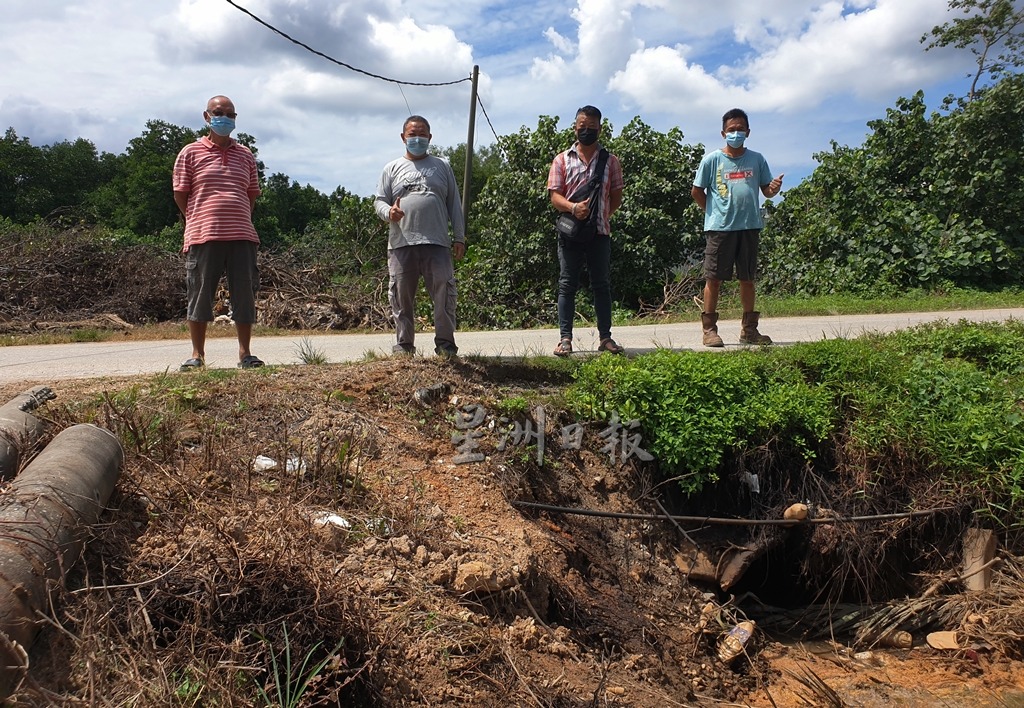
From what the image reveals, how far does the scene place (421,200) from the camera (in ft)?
16.9

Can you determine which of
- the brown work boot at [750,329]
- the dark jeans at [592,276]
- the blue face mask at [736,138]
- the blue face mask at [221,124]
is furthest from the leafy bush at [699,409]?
the blue face mask at [221,124]

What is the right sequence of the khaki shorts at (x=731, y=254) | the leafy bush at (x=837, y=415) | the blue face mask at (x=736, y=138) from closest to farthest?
the leafy bush at (x=837, y=415) → the blue face mask at (x=736, y=138) → the khaki shorts at (x=731, y=254)

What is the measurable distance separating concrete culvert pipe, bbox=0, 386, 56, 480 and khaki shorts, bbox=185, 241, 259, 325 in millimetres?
Result: 1497

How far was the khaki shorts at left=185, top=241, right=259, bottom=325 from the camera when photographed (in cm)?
531

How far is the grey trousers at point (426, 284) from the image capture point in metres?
5.27

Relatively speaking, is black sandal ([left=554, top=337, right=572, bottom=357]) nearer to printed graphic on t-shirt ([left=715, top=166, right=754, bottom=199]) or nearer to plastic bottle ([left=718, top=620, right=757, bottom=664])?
printed graphic on t-shirt ([left=715, top=166, right=754, bottom=199])

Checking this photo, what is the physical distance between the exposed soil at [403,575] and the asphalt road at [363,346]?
3.88ft

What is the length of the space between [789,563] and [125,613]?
3.98 meters

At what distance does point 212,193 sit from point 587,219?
273 cm

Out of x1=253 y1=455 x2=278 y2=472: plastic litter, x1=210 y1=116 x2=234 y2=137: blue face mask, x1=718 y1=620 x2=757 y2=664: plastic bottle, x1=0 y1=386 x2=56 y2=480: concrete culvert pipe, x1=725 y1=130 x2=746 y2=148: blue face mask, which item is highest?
x1=725 y1=130 x2=746 y2=148: blue face mask

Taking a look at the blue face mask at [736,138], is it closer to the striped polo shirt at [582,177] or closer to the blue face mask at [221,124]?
the striped polo shirt at [582,177]

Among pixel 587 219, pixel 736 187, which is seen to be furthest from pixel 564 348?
pixel 736 187

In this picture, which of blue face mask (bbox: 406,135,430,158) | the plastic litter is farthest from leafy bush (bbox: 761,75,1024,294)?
the plastic litter

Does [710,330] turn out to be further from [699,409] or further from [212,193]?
[212,193]
